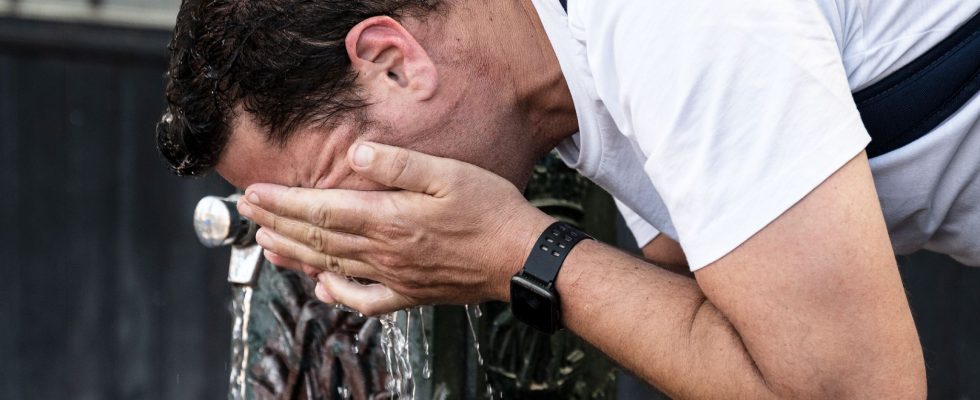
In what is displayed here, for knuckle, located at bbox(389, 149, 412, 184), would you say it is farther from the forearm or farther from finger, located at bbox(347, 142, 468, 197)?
the forearm

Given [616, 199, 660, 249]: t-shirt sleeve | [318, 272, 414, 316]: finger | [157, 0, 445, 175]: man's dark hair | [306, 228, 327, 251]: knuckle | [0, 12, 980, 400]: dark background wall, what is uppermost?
[157, 0, 445, 175]: man's dark hair

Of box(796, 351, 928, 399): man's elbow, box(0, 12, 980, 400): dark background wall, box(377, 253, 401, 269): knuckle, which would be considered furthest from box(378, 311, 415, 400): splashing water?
box(0, 12, 980, 400): dark background wall

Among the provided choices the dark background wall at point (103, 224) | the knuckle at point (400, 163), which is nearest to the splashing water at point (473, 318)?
the knuckle at point (400, 163)

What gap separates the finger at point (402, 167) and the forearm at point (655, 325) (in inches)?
8.3

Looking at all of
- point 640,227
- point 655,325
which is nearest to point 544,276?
point 655,325

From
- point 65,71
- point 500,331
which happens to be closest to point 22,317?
point 65,71

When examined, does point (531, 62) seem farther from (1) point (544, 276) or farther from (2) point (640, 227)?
(2) point (640, 227)

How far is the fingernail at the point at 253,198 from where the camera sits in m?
1.85

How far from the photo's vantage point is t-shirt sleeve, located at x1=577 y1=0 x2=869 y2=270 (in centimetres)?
142

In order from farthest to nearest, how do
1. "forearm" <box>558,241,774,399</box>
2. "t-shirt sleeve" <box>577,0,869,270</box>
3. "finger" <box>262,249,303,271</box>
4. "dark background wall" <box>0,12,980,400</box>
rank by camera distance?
1. "dark background wall" <box>0,12,980,400</box>
2. "finger" <box>262,249,303,271</box>
3. "forearm" <box>558,241,774,399</box>
4. "t-shirt sleeve" <box>577,0,869,270</box>

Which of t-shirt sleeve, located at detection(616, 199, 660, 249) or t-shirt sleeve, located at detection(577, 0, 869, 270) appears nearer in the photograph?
t-shirt sleeve, located at detection(577, 0, 869, 270)

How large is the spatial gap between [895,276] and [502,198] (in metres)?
0.55

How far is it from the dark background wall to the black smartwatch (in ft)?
8.63

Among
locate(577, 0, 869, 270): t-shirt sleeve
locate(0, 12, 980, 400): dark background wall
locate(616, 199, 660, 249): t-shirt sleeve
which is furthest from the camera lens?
locate(0, 12, 980, 400): dark background wall
